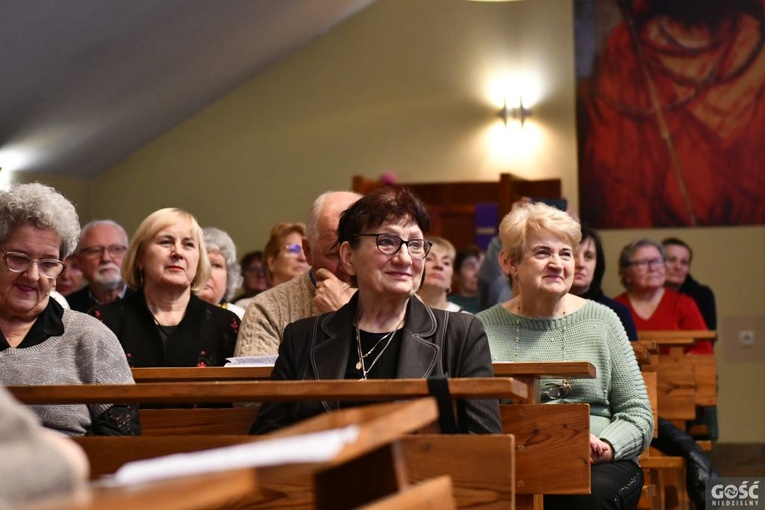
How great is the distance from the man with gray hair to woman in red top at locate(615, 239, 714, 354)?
13.7ft

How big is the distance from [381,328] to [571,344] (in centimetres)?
98

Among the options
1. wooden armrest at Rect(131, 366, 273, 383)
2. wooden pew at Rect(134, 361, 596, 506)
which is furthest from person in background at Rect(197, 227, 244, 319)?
wooden pew at Rect(134, 361, 596, 506)

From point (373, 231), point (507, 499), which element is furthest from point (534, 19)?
point (507, 499)

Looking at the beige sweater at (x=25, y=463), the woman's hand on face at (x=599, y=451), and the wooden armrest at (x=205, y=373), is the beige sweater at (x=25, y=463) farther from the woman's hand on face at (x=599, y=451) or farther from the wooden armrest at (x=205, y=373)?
the woman's hand on face at (x=599, y=451)

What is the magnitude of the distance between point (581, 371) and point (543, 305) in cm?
97

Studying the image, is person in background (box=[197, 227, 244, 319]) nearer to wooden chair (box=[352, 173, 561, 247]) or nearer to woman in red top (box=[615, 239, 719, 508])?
woman in red top (box=[615, 239, 719, 508])

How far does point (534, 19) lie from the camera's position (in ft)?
36.8

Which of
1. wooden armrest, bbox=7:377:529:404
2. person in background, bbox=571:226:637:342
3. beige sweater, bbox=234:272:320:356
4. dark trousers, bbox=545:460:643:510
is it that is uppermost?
person in background, bbox=571:226:637:342

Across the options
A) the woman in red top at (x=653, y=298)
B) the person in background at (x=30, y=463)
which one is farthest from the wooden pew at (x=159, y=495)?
the woman in red top at (x=653, y=298)

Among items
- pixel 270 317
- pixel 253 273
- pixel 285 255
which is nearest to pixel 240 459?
pixel 270 317

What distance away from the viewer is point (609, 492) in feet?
12.4

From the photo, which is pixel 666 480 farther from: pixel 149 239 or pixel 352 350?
pixel 352 350

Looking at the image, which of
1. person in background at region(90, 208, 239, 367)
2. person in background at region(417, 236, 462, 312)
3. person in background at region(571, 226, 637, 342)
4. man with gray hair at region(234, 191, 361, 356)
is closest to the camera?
man with gray hair at region(234, 191, 361, 356)

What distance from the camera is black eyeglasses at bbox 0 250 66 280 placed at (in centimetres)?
337
